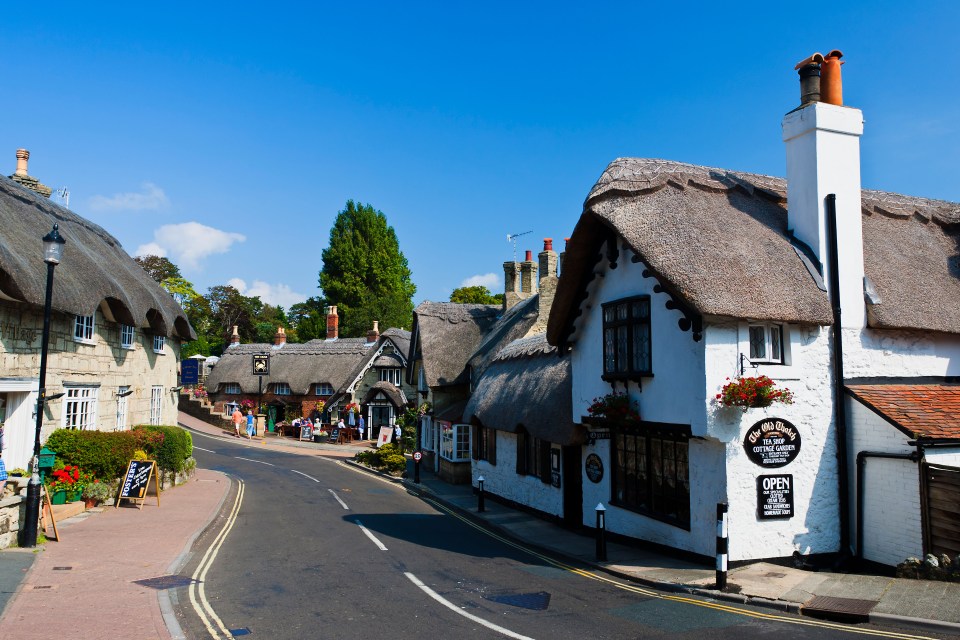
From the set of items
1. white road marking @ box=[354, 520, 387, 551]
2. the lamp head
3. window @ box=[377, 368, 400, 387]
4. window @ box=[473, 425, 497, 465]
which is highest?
the lamp head

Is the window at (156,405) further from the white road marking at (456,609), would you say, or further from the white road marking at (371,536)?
the white road marking at (456,609)

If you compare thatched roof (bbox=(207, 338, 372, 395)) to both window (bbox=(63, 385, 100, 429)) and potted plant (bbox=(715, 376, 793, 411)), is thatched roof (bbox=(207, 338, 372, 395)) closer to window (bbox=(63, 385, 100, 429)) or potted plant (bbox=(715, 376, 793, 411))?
window (bbox=(63, 385, 100, 429))

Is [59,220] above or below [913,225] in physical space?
above

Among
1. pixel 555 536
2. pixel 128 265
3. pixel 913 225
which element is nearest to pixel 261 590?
pixel 555 536

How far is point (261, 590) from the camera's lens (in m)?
11.1

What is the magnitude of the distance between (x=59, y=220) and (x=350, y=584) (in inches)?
712

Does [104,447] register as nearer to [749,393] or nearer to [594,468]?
[594,468]

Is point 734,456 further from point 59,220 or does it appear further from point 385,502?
point 59,220

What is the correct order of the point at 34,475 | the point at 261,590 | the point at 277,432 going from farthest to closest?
the point at 277,432 → the point at 34,475 → the point at 261,590

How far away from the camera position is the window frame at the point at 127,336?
75.8ft

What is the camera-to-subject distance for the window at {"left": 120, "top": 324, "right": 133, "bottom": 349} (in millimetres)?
23078

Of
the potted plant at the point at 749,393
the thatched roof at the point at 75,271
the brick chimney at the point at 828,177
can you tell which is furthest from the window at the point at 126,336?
the brick chimney at the point at 828,177

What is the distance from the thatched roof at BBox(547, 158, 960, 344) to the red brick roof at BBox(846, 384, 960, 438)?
4.08ft

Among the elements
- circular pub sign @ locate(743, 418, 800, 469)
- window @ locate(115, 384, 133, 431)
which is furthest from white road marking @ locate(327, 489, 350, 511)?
circular pub sign @ locate(743, 418, 800, 469)
